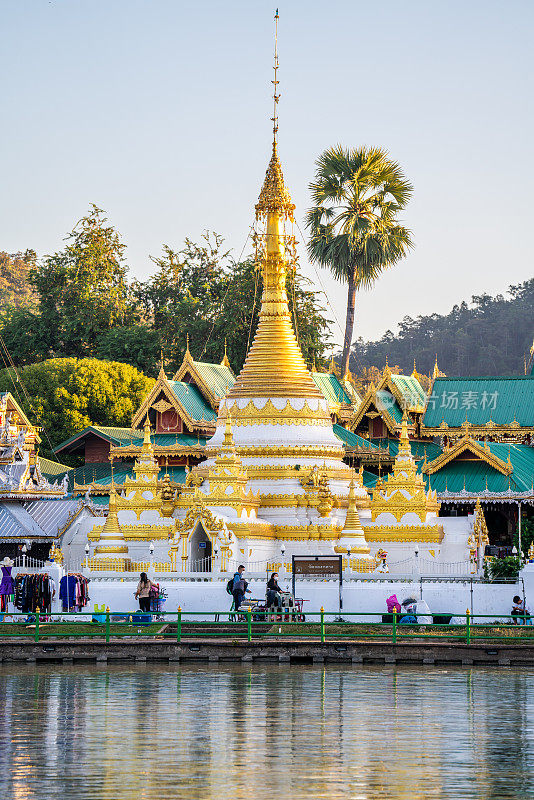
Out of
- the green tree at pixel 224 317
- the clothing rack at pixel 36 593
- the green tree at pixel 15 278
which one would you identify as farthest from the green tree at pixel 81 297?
the green tree at pixel 15 278

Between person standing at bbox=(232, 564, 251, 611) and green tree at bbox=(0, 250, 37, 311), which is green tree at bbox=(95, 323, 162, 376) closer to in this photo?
person standing at bbox=(232, 564, 251, 611)

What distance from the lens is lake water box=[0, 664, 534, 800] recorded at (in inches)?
546

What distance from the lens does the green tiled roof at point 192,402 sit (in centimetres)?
5219

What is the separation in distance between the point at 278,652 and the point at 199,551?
35.7 ft

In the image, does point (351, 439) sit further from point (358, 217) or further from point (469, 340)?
point (469, 340)

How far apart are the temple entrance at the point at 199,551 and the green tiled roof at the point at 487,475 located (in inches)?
435

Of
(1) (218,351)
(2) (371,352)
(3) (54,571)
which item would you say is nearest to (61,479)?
(1) (218,351)

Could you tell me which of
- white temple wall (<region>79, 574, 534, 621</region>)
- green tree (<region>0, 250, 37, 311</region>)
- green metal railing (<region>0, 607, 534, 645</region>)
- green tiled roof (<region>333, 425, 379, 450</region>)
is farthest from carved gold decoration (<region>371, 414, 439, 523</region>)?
green tree (<region>0, 250, 37, 311</region>)

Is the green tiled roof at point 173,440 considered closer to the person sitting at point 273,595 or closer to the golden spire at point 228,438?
the golden spire at point 228,438

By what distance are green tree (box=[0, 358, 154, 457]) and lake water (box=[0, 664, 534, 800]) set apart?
37.2m

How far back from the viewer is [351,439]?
169 feet

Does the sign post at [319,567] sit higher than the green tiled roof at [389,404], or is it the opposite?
the green tiled roof at [389,404]

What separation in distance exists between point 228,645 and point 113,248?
50.8 meters

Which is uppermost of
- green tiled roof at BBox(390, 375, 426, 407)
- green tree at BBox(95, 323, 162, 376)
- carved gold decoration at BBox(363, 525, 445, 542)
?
green tree at BBox(95, 323, 162, 376)
